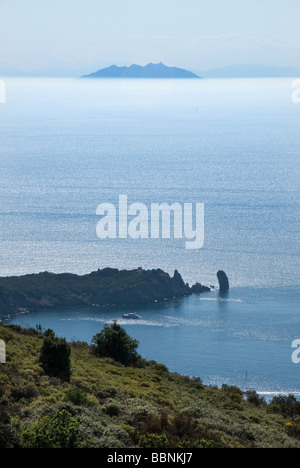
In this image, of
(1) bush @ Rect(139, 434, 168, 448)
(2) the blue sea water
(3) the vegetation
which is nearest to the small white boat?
(2) the blue sea water

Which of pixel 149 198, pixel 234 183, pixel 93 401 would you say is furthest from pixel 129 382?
pixel 234 183

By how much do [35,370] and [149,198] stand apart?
282 ft

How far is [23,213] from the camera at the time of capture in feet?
307

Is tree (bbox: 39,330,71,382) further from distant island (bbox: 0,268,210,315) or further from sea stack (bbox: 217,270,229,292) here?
sea stack (bbox: 217,270,229,292)

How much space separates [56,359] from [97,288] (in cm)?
5104

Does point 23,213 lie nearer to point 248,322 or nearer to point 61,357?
point 248,322

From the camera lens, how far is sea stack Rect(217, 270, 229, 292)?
216ft

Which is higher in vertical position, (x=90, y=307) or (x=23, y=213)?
(x=23, y=213)

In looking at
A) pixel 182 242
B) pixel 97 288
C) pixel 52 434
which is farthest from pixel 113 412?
pixel 182 242

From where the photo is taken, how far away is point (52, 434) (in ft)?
37.9

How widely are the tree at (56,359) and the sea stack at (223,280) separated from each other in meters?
49.7

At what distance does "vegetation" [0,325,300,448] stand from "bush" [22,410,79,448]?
2 cm

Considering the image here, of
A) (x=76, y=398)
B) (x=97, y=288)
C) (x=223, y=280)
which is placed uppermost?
(x=223, y=280)
